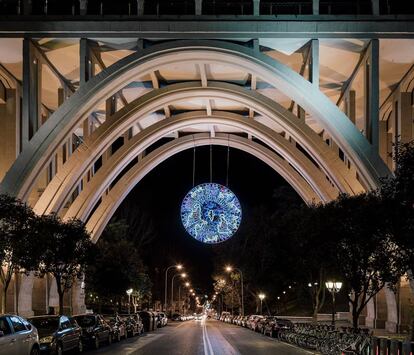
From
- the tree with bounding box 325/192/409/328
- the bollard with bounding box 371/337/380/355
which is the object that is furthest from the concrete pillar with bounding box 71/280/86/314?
the bollard with bounding box 371/337/380/355

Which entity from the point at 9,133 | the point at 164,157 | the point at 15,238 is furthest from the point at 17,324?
the point at 164,157

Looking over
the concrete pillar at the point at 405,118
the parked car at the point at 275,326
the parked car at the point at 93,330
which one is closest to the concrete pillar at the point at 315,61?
the concrete pillar at the point at 405,118

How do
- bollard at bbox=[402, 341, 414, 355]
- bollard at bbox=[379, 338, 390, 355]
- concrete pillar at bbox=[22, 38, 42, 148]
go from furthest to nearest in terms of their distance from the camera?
concrete pillar at bbox=[22, 38, 42, 148], bollard at bbox=[379, 338, 390, 355], bollard at bbox=[402, 341, 414, 355]

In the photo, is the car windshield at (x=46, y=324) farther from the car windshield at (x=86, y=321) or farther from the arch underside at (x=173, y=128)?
the arch underside at (x=173, y=128)

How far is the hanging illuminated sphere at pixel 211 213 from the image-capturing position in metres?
54.3

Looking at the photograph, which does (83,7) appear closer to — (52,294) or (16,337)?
(52,294)

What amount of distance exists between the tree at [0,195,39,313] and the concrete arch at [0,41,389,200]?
10.0 meters

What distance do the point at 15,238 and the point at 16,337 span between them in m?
10.1

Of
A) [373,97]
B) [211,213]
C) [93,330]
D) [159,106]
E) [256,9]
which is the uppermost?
[256,9]

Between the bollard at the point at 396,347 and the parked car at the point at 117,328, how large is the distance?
1946 cm

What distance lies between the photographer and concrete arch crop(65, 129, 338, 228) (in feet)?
173

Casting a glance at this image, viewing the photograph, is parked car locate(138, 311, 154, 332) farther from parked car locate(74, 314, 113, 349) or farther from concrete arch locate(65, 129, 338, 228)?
parked car locate(74, 314, 113, 349)

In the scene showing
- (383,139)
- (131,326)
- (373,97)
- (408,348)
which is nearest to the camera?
(408,348)

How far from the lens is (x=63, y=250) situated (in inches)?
1261
